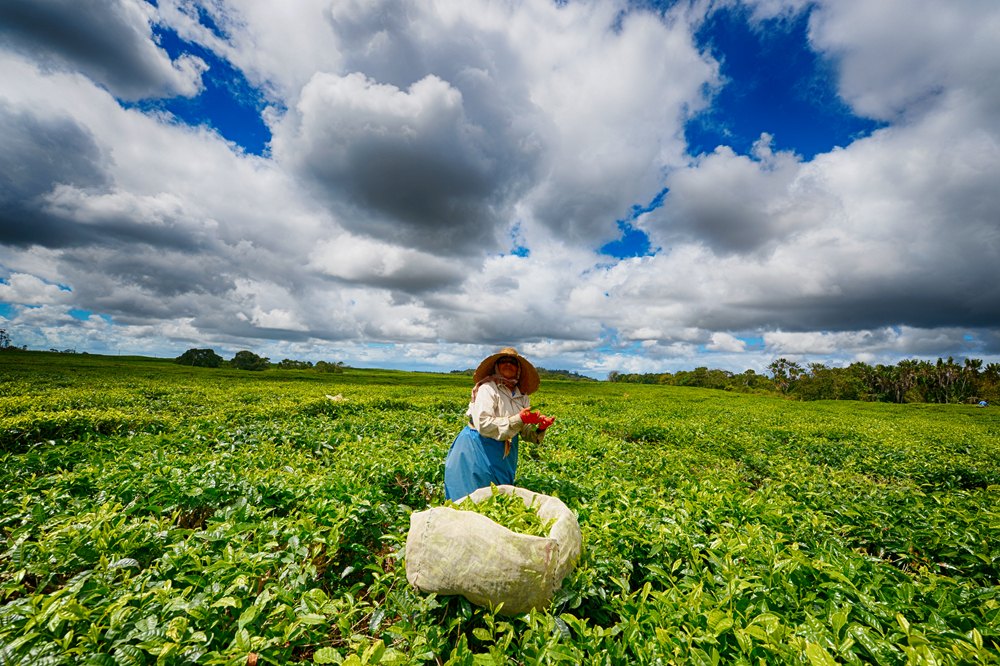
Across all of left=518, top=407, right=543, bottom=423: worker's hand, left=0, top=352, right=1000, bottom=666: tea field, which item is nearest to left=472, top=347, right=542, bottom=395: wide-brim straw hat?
left=518, top=407, right=543, bottom=423: worker's hand

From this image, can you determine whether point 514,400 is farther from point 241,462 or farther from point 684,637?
point 241,462

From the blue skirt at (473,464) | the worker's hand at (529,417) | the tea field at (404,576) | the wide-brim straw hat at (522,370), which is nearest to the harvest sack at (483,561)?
the tea field at (404,576)

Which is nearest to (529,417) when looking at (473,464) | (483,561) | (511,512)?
(473,464)

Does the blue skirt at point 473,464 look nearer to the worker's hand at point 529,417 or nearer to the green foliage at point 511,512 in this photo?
the worker's hand at point 529,417

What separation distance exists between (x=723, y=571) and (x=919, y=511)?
12.3 ft

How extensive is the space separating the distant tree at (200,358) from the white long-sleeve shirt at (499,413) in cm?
8275

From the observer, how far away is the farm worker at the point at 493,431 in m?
4.68

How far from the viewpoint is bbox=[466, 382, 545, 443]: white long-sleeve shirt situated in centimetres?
466

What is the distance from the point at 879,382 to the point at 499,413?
10395 centimetres

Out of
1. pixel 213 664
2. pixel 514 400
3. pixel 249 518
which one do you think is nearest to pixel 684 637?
pixel 213 664

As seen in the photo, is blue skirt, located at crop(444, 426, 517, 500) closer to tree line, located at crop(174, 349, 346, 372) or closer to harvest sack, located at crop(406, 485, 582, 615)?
harvest sack, located at crop(406, 485, 582, 615)

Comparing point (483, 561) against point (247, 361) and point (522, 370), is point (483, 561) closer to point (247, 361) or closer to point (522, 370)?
point (522, 370)

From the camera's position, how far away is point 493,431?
4.69 metres

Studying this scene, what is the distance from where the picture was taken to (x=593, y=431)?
41.1 ft
